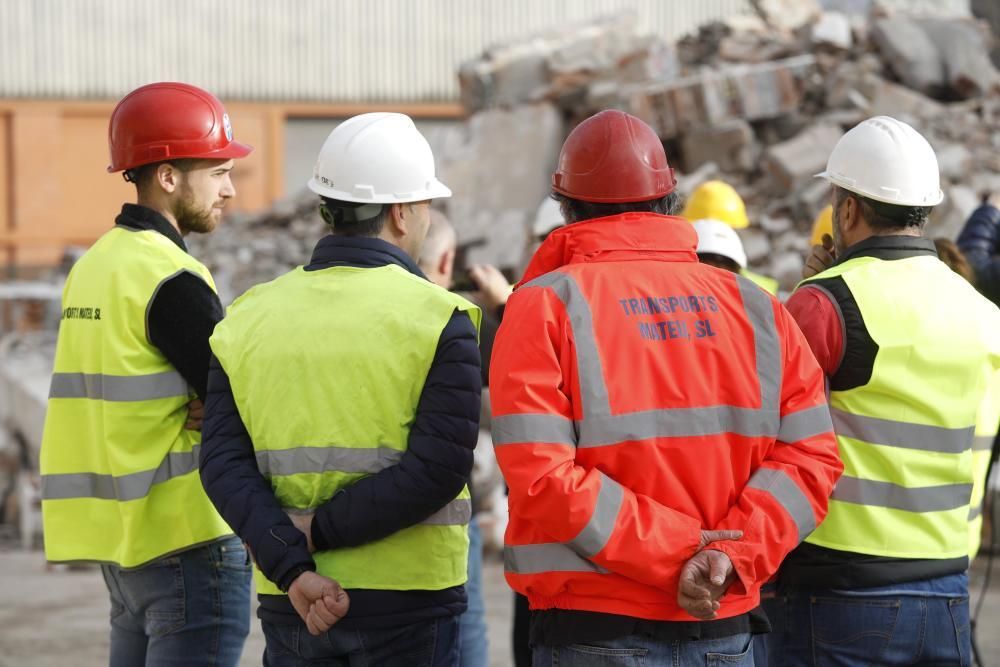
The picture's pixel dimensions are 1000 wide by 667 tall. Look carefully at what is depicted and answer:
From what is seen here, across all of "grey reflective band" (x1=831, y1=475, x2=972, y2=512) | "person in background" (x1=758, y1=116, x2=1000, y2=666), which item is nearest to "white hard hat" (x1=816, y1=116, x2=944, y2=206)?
"person in background" (x1=758, y1=116, x2=1000, y2=666)

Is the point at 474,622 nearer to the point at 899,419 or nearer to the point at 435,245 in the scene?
the point at 435,245

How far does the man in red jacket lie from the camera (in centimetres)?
237

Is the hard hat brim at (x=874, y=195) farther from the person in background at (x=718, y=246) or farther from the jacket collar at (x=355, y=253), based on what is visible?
the person in background at (x=718, y=246)

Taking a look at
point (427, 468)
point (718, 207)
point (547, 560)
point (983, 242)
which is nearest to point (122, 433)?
point (427, 468)

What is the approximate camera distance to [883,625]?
2932mm

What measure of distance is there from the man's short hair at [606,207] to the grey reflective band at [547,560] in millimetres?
653

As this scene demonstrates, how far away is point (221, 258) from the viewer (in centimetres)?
1748

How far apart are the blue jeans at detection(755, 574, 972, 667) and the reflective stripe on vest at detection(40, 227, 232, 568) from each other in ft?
4.63

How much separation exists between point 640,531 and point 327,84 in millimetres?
24399

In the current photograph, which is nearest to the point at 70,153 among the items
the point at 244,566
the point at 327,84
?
the point at 327,84

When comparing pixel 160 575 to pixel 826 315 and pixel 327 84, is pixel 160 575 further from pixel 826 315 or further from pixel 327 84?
pixel 327 84

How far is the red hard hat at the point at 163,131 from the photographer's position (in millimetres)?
3307

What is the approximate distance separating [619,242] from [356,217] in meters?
0.64

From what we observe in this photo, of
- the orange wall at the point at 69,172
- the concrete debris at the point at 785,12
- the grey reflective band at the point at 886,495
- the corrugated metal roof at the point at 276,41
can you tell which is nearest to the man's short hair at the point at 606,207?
the grey reflective band at the point at 886,495
